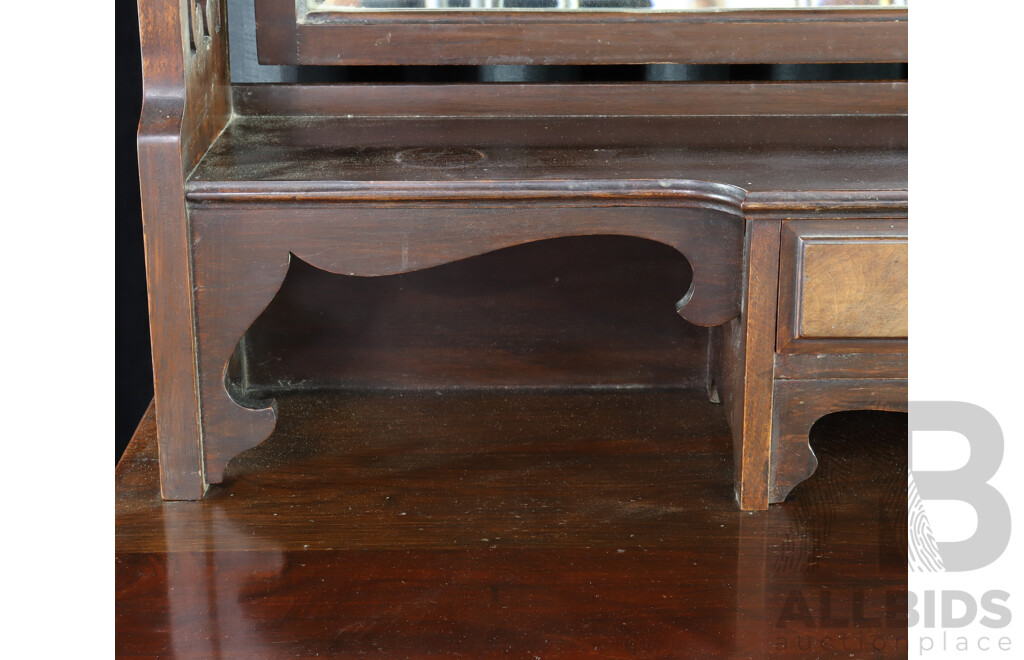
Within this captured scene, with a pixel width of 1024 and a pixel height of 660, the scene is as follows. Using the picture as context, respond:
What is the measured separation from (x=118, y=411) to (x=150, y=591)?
2.32ft

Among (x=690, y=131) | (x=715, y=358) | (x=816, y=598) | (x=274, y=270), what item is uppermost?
(x=690, y=131)

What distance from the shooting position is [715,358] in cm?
152

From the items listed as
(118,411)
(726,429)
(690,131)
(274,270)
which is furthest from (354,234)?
(118,411)

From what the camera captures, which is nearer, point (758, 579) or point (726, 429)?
point (758, 579)

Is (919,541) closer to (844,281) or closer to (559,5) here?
(844,281)

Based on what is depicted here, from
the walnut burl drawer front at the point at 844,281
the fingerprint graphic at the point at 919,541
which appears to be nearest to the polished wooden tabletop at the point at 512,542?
the fingerprint graphic at the point at 919,541

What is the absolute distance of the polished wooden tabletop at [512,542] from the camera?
1021 millimetres

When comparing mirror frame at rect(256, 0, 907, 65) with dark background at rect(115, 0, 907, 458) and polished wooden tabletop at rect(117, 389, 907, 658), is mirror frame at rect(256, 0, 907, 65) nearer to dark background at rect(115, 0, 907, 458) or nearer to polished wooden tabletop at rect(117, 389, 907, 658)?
dark background at rect(115, 0, 907, 458)

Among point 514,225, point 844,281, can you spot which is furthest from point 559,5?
point 844,281

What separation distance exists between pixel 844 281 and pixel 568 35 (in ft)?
1.71

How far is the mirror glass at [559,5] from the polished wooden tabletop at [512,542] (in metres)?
0.53

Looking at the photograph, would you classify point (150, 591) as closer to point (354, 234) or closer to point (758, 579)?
point (354, 234)

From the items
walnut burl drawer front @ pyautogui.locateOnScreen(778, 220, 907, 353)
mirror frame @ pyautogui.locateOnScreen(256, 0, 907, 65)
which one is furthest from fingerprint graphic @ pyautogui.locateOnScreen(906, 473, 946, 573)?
mirror frame @ pyautogui.locateOnScreen(256, 0, 907, 65)

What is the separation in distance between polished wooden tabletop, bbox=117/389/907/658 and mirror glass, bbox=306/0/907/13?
533 millimetres
